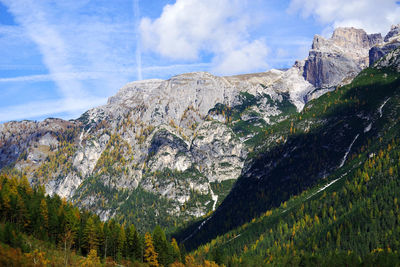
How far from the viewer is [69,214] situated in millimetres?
120562

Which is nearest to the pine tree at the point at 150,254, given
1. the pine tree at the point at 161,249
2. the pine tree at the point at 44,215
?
the pine tree at the point at 161,249

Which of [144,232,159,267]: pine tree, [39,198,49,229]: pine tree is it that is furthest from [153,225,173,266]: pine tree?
[39,198,49,229]: pine tree

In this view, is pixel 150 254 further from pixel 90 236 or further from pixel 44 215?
pixel 44 215

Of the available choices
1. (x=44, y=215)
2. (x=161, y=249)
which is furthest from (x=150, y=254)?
(x=44, y=215)

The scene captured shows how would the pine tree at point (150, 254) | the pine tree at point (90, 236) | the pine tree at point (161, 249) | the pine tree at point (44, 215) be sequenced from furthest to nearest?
the pine tree at point (161, 249), the pine tree at point (150, 254), the pine tree at point (90, 236), the pine tree at point (44, 215)

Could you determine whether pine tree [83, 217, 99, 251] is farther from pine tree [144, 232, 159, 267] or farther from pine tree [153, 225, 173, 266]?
pine tree [153, 225, 173, 266]

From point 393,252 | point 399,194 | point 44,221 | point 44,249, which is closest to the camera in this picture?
point 44,249

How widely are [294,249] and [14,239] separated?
447 feet

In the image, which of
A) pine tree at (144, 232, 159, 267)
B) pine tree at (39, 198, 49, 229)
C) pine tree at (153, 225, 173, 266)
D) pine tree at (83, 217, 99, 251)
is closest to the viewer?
pine tree at (39, 198, 49, 229)

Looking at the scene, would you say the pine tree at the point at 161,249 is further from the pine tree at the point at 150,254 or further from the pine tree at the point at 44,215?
the pine tree at the point at 44,215

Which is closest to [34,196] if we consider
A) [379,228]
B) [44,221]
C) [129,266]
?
[44,221]

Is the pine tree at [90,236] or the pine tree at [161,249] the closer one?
the pine tree at [90,236]

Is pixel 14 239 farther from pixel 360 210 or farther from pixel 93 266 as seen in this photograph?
pixel 360 210

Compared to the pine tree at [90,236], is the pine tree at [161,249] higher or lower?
lower
